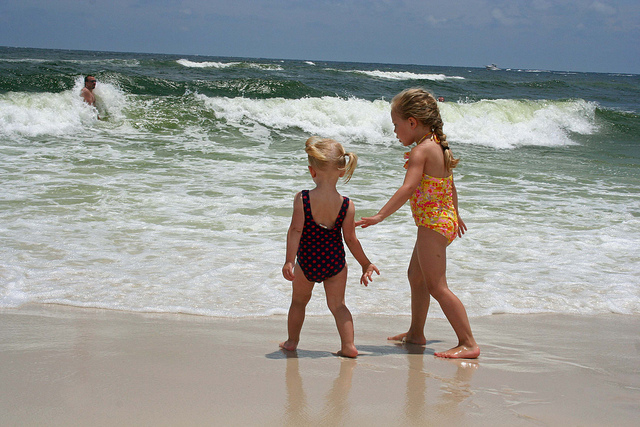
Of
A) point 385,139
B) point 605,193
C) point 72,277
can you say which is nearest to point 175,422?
point 72,277

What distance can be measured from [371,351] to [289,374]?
637mm

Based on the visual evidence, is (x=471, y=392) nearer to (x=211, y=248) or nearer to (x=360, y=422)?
(x=360, y=422)

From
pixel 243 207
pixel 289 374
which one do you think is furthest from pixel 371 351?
pixel 243 207

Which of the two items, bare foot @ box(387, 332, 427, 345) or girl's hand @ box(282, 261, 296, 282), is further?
bare foot @ box(387, 332, 427, 345)

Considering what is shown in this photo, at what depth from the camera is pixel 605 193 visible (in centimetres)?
851

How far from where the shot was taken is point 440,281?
10.1 ft

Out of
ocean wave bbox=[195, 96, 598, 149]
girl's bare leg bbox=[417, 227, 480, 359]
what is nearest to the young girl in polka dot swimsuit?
girl's bare leg bbox=[417, 227, 480, 359]

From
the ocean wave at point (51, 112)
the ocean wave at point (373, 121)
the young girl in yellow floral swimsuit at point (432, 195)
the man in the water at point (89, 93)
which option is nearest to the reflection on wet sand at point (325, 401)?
the young girl in yellow floral swimsuit at point (432, 195)

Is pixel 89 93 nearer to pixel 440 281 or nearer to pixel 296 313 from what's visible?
pixel 296 313

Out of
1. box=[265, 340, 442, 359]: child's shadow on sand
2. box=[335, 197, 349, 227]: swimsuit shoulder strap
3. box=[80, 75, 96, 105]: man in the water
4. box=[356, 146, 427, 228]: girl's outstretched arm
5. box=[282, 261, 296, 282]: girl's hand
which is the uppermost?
box=[80, 75, 96, 105]: man in the water

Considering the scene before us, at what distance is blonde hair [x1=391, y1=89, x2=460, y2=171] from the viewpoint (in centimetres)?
305

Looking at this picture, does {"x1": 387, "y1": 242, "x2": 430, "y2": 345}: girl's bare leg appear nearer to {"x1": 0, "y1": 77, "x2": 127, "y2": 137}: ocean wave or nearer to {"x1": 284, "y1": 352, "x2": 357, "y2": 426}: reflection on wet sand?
{"x1": 284, "y1": 352, "x2": 357, "y2": 426}: reflection on wet sand

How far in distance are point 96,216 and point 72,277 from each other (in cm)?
182

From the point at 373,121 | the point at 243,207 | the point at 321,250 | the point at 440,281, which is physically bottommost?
the point at 243,207
